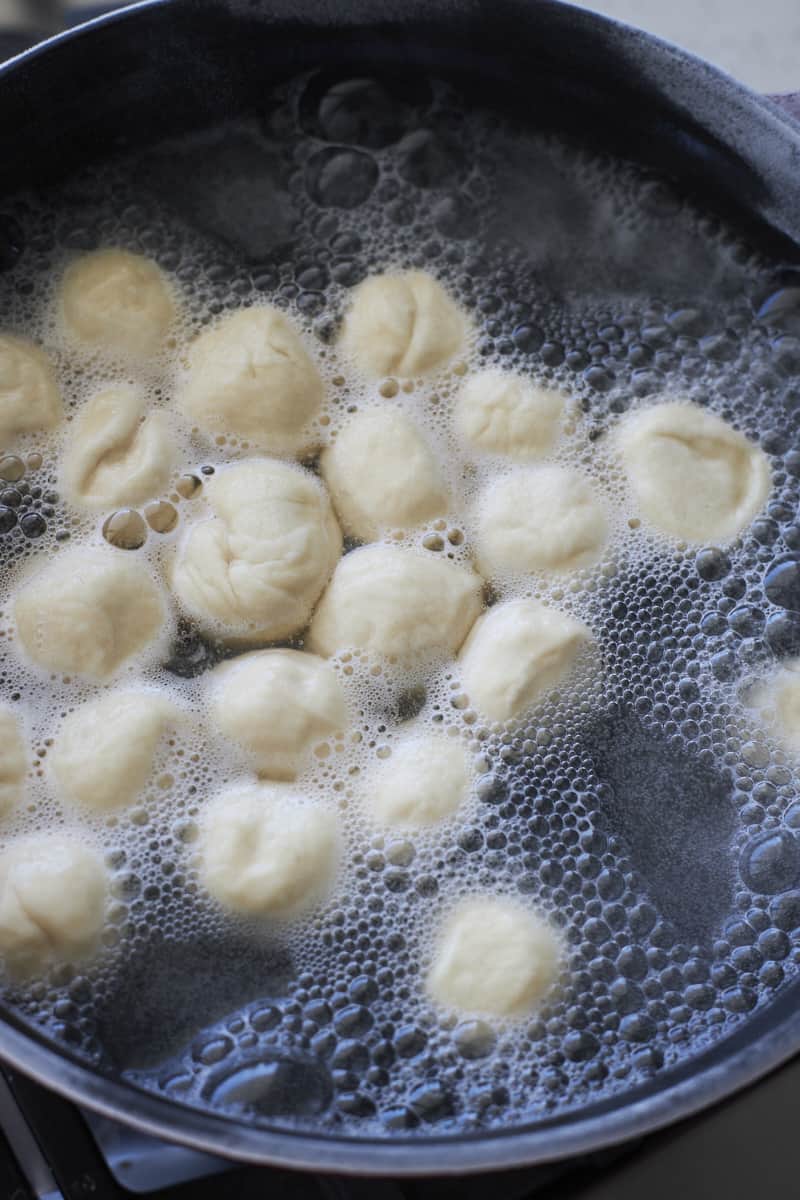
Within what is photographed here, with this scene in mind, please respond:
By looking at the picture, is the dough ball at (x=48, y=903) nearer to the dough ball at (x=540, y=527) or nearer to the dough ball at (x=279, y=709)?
the dough ball at (x=279, y=709)

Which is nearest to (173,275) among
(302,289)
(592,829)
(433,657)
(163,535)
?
(302,289)

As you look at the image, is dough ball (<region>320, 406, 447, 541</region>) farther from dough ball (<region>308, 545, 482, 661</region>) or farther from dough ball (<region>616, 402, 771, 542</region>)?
dough ball (<region>616, 402, 771, 542</region>)

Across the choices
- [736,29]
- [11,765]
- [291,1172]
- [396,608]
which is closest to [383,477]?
[396,608]

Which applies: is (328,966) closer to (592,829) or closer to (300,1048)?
(300,1048)

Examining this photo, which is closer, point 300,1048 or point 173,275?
point 300,1048

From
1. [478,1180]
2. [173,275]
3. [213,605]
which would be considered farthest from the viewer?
[173,275]

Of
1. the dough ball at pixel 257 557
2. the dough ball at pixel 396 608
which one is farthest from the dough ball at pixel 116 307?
the dough ball at pixel 396 608

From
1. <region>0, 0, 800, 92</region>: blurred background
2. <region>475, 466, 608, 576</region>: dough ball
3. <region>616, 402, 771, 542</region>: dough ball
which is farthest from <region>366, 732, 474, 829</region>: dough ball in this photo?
<region>0, 0, 800, 92</region>: blurred background

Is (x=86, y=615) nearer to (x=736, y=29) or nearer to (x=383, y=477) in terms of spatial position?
(x=383, y=477)
